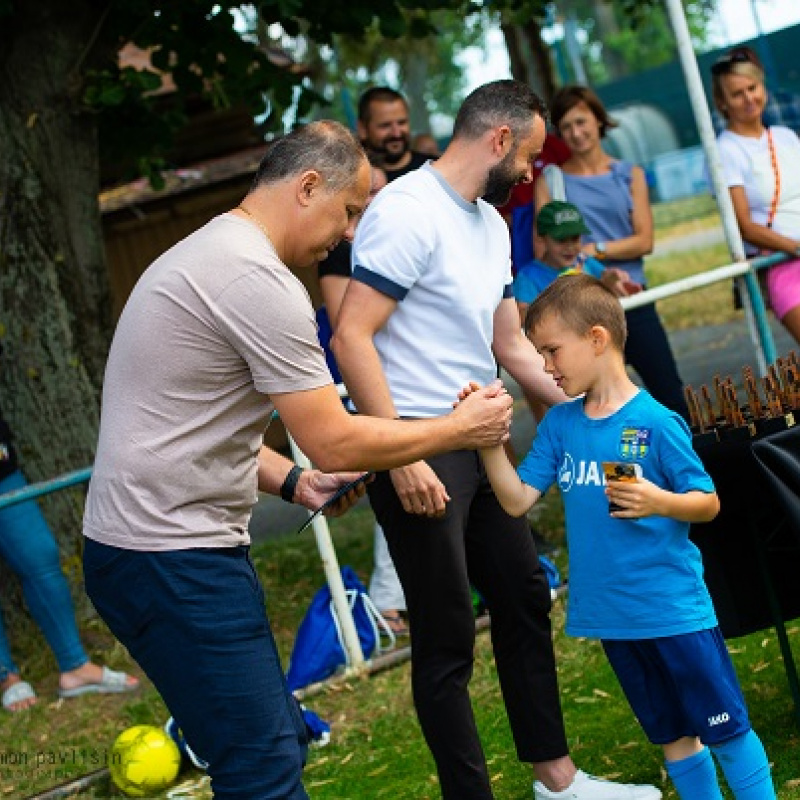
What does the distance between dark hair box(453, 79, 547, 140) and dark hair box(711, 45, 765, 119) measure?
3.12m

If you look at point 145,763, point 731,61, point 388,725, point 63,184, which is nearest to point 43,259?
point 63,184

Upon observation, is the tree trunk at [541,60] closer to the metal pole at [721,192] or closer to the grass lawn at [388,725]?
the metal pole at [721,192]

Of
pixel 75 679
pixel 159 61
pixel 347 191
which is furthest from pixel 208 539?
pixel 159 61

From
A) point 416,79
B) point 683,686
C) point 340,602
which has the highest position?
point 416,79

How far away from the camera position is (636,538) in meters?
4.14

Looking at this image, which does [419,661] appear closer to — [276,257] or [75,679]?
[276,257]

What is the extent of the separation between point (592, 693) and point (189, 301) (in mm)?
2904

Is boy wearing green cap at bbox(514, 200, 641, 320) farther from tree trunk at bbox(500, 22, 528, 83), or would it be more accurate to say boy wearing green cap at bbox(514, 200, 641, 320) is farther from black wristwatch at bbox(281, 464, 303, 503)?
tree trunk at bbox(500, 22, 528, 83)

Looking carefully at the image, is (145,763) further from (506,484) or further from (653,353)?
(653,353)

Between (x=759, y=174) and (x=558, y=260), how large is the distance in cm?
111

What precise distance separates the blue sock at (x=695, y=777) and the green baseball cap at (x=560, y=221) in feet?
10.6

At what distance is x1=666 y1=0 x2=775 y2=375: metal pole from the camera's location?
735cm

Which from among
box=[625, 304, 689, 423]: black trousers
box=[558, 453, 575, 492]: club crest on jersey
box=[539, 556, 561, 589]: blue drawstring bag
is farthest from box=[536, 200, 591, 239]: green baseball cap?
box=[558, 453, 575, 492]: club crest on jersey

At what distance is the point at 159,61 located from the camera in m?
8.78
